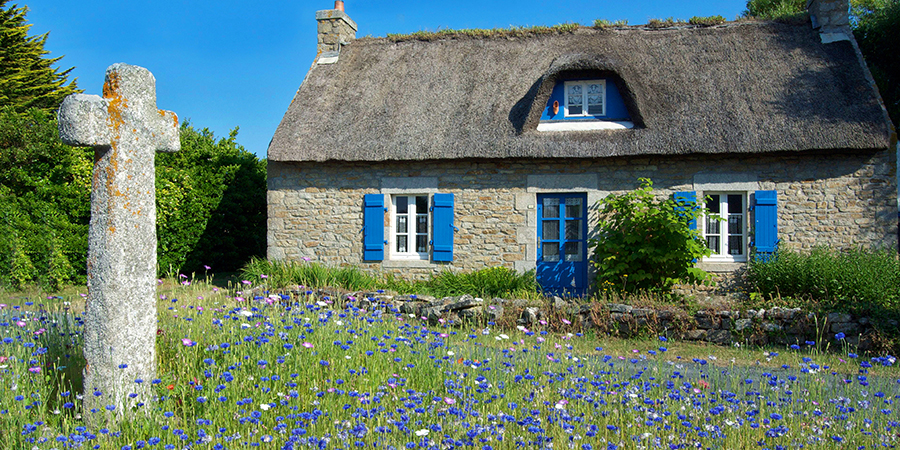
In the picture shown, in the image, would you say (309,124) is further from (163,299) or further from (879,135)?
(879,135)

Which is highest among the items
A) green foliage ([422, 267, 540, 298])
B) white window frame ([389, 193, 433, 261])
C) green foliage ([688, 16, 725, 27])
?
green foliage ([688, 16, 725, 27])

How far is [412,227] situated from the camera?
9.47 m

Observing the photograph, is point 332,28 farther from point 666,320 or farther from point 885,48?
point 885,48

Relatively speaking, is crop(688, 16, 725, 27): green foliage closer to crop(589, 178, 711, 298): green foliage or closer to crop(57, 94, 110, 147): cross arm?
crop(589, 178, 711, 298): green foliage

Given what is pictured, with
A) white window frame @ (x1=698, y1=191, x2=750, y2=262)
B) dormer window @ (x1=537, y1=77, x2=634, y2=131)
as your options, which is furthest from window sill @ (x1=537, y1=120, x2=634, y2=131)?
white window frame @ (x1=698, y1=191, x2=750, y2=262)

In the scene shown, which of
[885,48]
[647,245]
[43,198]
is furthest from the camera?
[885,48]

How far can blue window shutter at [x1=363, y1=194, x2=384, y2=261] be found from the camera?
364 inches

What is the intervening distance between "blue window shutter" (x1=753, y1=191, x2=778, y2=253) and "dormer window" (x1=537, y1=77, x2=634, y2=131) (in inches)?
87.1

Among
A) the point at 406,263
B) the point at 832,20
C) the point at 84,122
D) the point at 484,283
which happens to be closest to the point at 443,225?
the point at 406,263

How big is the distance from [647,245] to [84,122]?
6618 mm

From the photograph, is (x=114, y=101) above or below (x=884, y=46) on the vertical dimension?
below

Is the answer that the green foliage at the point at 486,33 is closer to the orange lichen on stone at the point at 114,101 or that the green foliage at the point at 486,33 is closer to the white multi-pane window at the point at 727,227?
the white multi-pane window at the point at 727,227

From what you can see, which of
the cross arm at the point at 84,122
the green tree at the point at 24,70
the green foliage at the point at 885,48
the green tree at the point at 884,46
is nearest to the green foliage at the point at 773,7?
the green tree at the point at 884,46

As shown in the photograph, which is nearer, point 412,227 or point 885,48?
point 412,227
